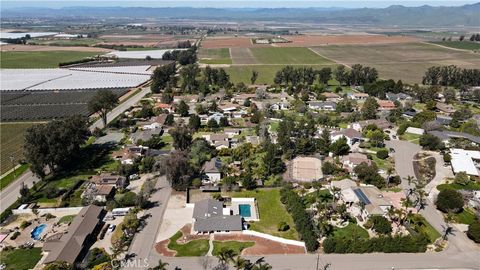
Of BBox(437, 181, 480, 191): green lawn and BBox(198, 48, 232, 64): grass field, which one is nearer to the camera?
BBox(437, 181, 480, 191): green lawn

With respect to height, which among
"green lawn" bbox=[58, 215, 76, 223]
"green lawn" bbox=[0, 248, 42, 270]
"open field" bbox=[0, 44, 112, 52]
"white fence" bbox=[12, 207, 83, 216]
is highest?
"open field" bbox=[0, 44, 112, 52]

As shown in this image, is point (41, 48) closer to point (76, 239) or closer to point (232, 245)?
point (76, 239)

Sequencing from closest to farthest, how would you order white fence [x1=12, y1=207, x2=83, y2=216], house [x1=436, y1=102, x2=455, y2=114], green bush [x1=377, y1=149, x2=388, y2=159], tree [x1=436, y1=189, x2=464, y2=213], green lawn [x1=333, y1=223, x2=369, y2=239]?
green lawn [x1=333, y1=223, x2=369, y2=239], tree [x1=436, y1=189, x2=464, y2=213], white fence [x1=12, y1=207, x2=83, y2=216], green bush [x1=377, y1=149, x2=388, y2=159], house [x1=436, y1=102, x2=455, y2=114]

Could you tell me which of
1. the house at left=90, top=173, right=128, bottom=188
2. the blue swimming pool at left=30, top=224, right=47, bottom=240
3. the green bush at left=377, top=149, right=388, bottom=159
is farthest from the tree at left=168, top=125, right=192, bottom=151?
the green bush at left=377, top=149, right=388, bottom=159

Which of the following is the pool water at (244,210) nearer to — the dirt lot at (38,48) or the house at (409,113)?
the house at (409,113)

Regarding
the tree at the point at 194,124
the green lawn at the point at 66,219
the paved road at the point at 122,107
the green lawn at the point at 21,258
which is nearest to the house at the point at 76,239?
the green lawn at the point at 21,258

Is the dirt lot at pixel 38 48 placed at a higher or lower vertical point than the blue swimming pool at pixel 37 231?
higher

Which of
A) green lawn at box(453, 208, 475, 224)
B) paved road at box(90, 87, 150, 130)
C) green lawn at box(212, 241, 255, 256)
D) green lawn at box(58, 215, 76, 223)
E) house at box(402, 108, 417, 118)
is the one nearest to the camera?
green lawn at box(212, 241, 255, 256)

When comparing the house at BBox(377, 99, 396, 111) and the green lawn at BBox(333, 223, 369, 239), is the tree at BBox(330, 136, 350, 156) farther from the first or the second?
the house at BBox(377, 99, 396, 111)
